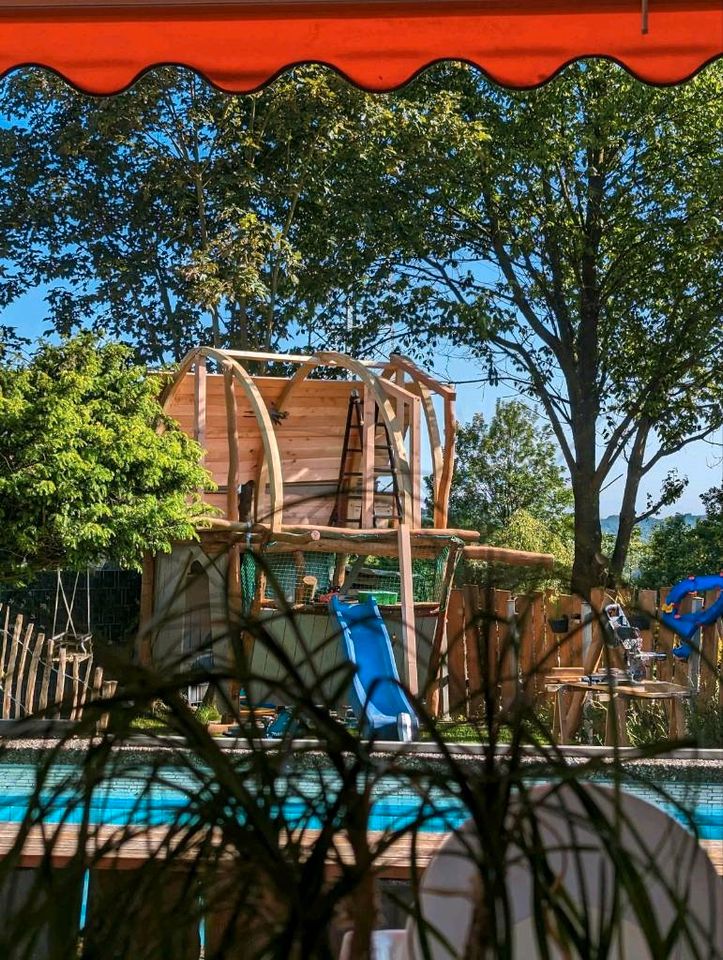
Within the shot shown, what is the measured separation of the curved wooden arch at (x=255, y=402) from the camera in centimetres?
939

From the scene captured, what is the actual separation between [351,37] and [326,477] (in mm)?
9933

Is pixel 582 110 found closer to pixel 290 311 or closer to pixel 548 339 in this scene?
pixel 548 339

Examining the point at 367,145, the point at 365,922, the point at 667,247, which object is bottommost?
the point at 365,922

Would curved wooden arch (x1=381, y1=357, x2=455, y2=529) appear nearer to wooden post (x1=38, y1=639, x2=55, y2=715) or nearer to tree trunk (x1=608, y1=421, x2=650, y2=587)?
wooden post (x1=38, y1=639, x2=55, y2=715)

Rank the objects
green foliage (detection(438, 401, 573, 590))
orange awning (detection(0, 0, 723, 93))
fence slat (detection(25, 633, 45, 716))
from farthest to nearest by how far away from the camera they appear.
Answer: green foliage (detection(438, 401, 573, 590)) → fence slat (detection(25, 633, 45, 716)) → orange awning (detection(0, 0, 723, 93))

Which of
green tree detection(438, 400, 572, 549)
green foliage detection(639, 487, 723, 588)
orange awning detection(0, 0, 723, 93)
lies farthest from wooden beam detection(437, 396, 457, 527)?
orange awning detection(0, 0, 723, 93)

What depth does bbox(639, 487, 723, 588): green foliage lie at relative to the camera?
15859mm

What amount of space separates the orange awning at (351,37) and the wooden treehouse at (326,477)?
5.37 metres

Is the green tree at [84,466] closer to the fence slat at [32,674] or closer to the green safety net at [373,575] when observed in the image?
the fence slat at [32,674]

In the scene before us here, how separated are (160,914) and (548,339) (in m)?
16.6

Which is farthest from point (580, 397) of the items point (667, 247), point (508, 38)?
point (508, 38)

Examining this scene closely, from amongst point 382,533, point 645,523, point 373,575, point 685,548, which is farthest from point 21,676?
point 645,523

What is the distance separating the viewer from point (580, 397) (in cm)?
1666

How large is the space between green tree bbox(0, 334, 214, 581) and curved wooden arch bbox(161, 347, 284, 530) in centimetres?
58
